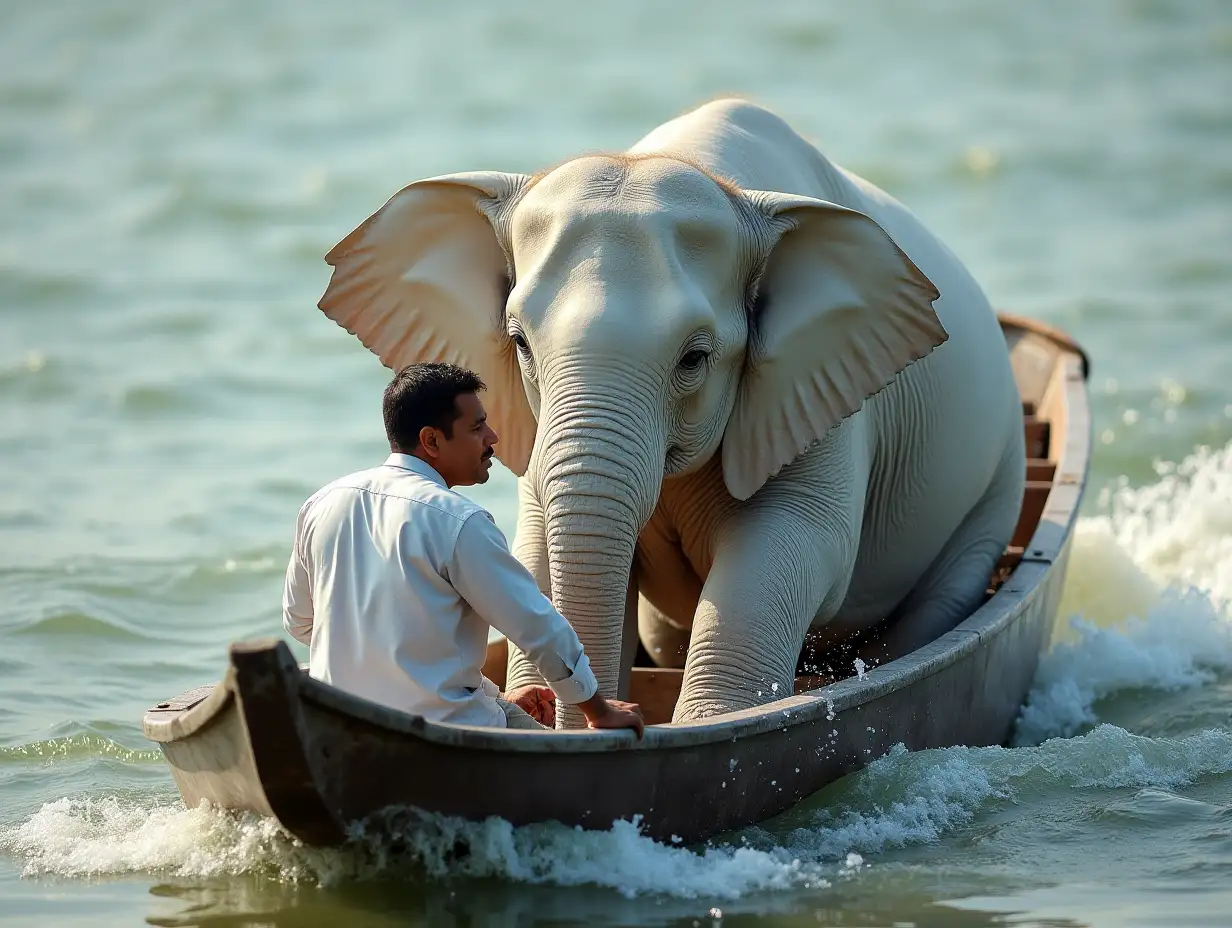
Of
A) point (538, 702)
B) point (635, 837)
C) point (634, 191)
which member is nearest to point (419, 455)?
point (538, 702)

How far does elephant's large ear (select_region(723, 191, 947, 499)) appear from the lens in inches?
273

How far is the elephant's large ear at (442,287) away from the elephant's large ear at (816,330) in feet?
2.56

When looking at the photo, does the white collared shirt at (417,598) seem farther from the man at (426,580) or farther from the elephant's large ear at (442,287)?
the elephant's large ear at (442,287)

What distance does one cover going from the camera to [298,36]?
97.6 feet

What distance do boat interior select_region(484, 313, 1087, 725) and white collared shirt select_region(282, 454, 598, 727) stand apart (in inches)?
73.8

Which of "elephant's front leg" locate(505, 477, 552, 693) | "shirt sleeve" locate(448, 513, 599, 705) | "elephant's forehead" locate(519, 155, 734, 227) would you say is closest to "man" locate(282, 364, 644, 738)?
"shirt sleeve" locate(448, 513, 599, 705)

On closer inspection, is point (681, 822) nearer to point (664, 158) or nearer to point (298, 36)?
point (664, 158)

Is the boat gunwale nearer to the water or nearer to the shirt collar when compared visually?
the water

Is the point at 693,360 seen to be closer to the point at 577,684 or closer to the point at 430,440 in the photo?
the point at 430,440

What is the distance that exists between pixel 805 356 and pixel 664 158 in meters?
0.81

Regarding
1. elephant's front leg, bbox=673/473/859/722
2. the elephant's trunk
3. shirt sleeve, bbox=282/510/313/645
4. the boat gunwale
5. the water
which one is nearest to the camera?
the boat gunwale

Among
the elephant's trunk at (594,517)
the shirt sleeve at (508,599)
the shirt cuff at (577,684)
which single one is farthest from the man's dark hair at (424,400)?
the shirt cuff at (577,684)

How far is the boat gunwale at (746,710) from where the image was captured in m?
5.18

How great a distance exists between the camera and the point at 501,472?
47.6ft
